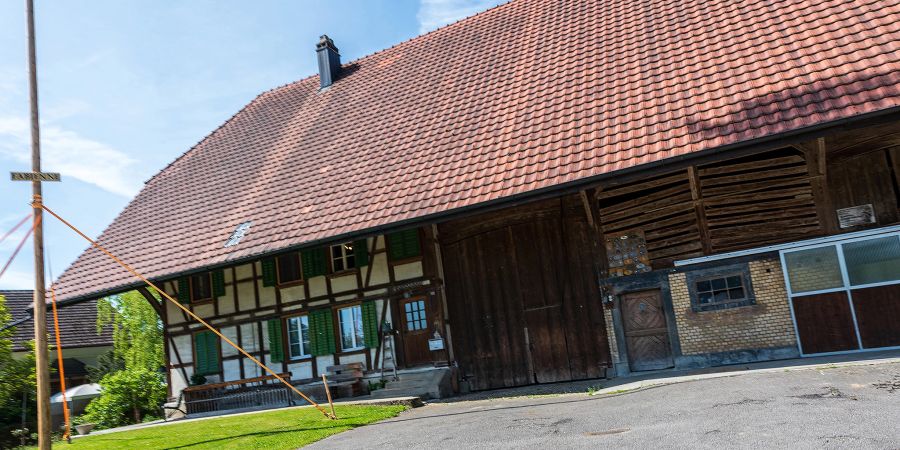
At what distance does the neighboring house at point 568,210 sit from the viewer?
37.6ft

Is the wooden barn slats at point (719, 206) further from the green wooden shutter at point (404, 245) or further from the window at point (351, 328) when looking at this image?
the window at point (351, 328)

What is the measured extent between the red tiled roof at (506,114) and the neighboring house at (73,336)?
13.8 metres

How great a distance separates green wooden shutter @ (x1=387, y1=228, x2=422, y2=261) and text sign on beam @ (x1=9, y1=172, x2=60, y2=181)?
7.14m

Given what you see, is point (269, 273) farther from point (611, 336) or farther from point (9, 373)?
point (9, 373)

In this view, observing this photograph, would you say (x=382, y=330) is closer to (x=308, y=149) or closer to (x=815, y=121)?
(x=308, y=149)

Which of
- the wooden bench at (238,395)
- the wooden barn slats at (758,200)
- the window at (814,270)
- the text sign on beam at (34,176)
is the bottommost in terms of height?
the wooden bench at (238,395)

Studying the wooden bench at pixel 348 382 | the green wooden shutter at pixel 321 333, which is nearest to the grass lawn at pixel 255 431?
the wooden bench at pixel 348 382

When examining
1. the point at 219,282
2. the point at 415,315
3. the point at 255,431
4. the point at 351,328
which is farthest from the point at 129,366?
the point at 255,431

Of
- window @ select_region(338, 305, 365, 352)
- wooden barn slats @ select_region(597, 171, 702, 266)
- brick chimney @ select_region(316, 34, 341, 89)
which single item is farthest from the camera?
brick chimney @ select_region(316, 34, 341, 89)

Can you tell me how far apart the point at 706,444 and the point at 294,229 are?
1047 cm

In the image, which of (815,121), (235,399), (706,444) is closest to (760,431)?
(706,444)

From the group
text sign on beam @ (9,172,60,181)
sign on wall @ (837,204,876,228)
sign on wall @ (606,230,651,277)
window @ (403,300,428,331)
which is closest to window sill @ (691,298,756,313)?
sign on wall @ (606,230,651,277)

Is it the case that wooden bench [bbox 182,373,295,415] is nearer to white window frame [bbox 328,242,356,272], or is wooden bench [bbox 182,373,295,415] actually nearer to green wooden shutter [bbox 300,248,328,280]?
green wooden shutter [bbox 300,248,328,280]

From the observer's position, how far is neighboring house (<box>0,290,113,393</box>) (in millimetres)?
29919
